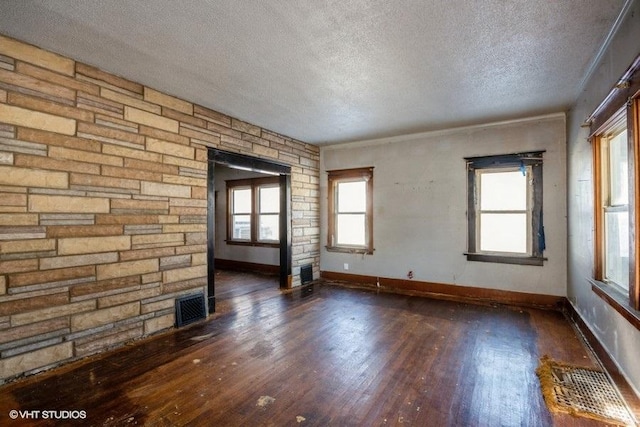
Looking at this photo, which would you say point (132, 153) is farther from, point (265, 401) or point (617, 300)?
point (617, 300)

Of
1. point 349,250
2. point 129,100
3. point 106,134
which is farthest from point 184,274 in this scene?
point 349,250

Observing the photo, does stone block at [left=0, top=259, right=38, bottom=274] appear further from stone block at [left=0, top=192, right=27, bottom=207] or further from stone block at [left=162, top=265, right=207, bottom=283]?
stone block at [left=162, top=265, right=207, bottom=283]

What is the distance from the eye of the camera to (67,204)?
2678mm

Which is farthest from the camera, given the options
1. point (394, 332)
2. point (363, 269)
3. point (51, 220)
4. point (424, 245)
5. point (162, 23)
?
point (363, 269)

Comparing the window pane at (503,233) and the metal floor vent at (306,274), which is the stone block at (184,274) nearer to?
the metal floor vent at (306,274)

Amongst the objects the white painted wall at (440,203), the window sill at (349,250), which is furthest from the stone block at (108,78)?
the window sill at (349,250)

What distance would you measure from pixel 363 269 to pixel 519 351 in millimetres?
3026

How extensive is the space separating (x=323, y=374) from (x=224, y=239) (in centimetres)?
580

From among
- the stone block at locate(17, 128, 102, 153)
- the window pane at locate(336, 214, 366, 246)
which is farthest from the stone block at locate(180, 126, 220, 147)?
the window pane at locate(336, 214, 366, 246)

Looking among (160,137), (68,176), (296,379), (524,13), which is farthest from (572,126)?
(68,176)

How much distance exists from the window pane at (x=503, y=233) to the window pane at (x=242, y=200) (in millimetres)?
5026

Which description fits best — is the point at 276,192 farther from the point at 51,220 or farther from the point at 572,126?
the point at 572,126

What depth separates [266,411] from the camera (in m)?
2.00

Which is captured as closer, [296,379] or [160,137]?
[296,379]
